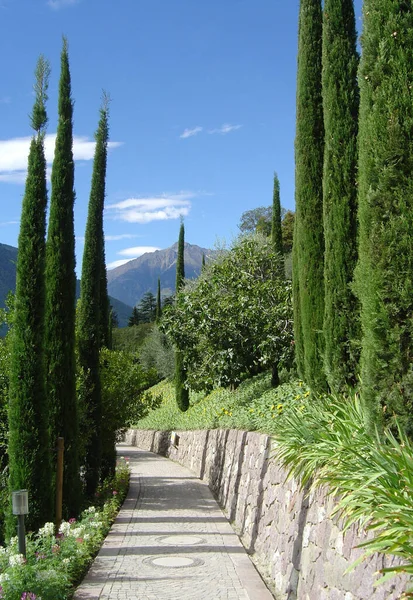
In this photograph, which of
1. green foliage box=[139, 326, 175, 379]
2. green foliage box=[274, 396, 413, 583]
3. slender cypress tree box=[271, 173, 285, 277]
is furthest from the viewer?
green foliage box=[139, 326, 175, 379]

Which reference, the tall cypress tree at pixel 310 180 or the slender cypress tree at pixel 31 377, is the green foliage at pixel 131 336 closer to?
the tall cypress tree at pixel 310 180

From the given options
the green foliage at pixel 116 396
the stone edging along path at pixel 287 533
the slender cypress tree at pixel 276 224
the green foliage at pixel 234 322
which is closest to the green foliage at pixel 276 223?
the slender cypress tree at pixel 276 224

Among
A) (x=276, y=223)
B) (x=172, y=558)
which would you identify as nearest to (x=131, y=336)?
(x=276, y=223)

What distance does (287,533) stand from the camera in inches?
263

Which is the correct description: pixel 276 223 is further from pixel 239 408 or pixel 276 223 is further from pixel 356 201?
pixel 356 201

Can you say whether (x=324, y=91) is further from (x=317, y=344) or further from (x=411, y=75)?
(x=317, y=344)

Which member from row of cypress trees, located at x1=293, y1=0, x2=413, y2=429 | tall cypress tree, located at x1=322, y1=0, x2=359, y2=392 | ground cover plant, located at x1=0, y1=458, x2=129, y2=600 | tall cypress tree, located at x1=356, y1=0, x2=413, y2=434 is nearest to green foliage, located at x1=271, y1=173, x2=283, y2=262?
row of cypress trees, located at x1=293, y1=0, x2=413, y2=429

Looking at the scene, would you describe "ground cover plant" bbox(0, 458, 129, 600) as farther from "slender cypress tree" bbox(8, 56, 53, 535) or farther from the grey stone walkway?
"slender cypress tree" bbox(8, 56, 53, 535)

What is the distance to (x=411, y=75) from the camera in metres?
5.50

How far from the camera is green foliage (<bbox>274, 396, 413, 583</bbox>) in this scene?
144 inches

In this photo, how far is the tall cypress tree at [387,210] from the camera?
518cm

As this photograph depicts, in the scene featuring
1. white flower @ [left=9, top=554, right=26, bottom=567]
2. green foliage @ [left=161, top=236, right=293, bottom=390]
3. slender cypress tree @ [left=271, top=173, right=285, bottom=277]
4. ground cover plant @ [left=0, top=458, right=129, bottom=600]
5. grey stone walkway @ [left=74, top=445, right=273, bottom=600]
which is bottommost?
grey stone walkway @ [left=74, top=445, right=273, bottom=600]

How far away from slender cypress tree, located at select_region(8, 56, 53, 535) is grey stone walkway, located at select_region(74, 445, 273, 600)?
1.25 m

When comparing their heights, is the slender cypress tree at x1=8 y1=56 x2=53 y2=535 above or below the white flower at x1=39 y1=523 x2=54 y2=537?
above
